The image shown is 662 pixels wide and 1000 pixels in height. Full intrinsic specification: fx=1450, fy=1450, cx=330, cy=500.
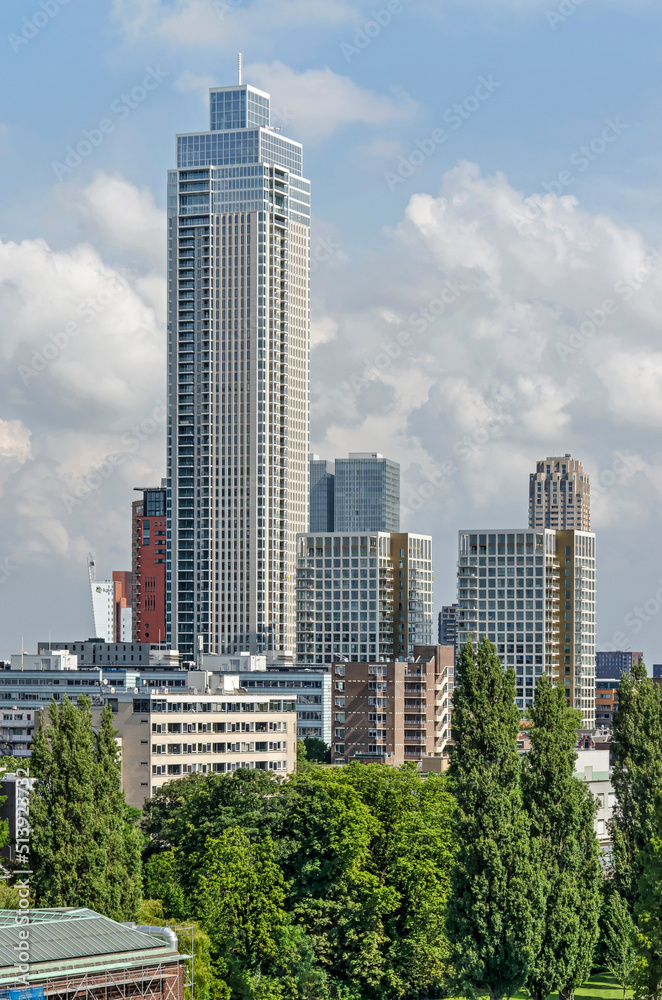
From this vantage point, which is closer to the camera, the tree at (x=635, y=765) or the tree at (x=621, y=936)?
the tree at (x=621, y=936)

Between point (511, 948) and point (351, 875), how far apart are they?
23008 millimetres

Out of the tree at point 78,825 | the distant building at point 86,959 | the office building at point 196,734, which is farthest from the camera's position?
the office building at point 196,734

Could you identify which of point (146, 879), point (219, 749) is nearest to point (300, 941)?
point (146, 879)

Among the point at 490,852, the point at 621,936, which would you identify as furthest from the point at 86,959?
the point at 621,936

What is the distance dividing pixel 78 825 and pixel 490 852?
23352mm

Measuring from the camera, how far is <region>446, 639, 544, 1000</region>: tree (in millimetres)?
78562

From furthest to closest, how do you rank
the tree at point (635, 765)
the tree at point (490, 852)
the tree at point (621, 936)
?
the tree at point (635, 765)
the tree at point (621, 936)
the tree at point (490, 852)

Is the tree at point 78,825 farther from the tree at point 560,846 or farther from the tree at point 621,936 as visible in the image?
the tree at point 621,936

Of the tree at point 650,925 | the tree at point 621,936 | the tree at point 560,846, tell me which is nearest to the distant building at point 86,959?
the tree at point 560,846

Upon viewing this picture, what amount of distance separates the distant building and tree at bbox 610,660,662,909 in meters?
37.4

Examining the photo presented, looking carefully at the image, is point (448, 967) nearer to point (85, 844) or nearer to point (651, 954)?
point (651, 954)

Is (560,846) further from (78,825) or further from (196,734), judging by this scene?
(196,734)

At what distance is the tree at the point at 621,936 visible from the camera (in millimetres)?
90438

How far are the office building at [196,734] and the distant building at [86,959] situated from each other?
250 ft
